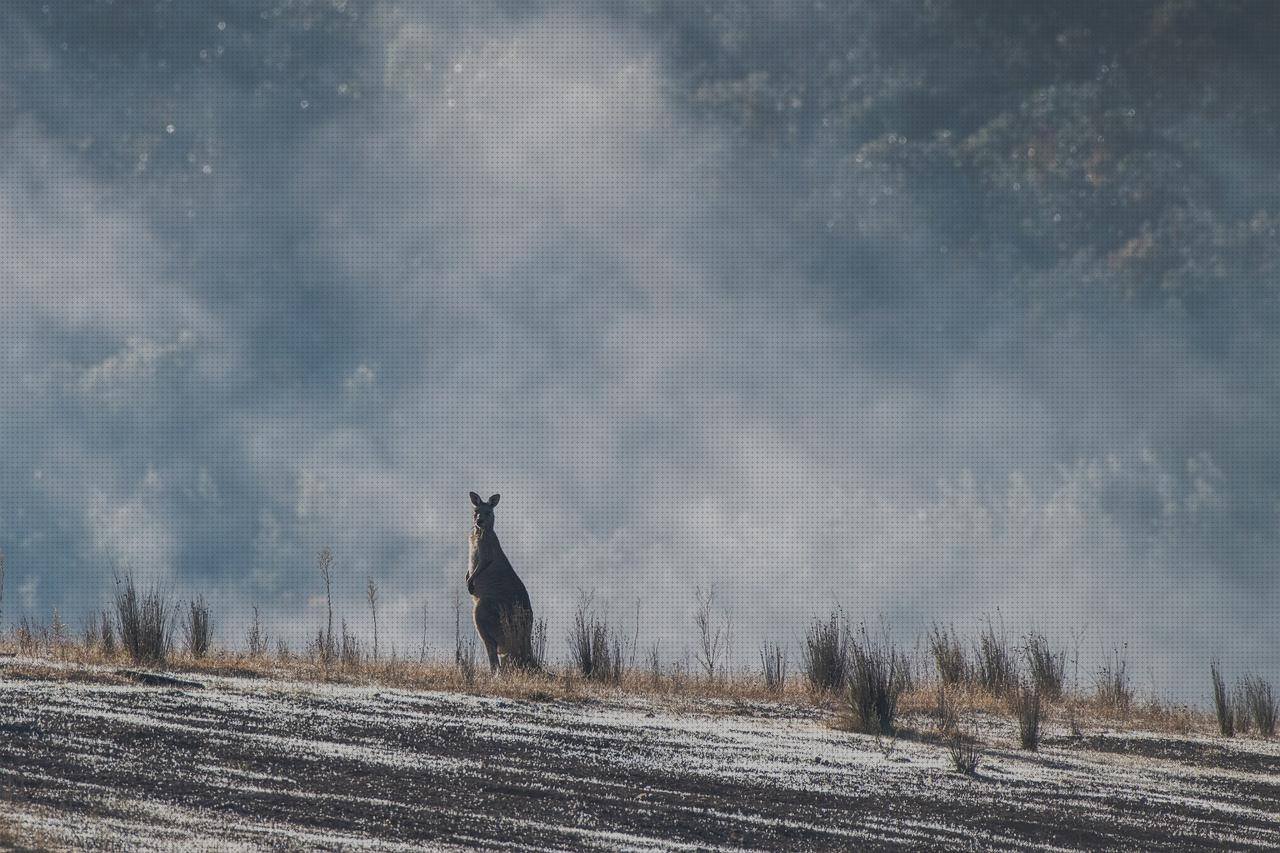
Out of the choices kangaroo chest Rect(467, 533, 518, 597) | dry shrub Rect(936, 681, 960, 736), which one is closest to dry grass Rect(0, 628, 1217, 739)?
dry shrub Rect(936, 681, 960, 736)

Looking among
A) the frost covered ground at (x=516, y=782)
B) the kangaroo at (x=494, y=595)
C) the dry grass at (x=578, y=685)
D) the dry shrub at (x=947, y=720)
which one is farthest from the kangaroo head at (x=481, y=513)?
the dry shrub at (x=947, y=720)

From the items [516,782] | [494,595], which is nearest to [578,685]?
[494,595]

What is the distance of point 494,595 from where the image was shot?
1647cm

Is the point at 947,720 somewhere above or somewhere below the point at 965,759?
above

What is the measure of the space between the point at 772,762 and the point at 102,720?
4567 mm

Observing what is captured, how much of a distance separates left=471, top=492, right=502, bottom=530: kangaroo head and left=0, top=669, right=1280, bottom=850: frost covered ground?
440 cm

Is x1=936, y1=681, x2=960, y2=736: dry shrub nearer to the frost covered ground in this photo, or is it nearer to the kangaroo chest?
the frost covered ground

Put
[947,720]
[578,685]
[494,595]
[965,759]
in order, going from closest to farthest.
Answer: [965,759] → [947,720] → [578,685] → [494,595]

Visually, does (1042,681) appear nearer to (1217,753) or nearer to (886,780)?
(1217,753)

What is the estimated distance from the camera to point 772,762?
10.2m

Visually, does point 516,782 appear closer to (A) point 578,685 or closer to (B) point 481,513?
(A) point 578,685

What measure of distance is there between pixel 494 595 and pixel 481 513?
106 centimetres

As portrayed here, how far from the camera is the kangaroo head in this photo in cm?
1691

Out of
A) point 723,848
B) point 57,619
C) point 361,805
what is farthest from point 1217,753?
point 57,619
